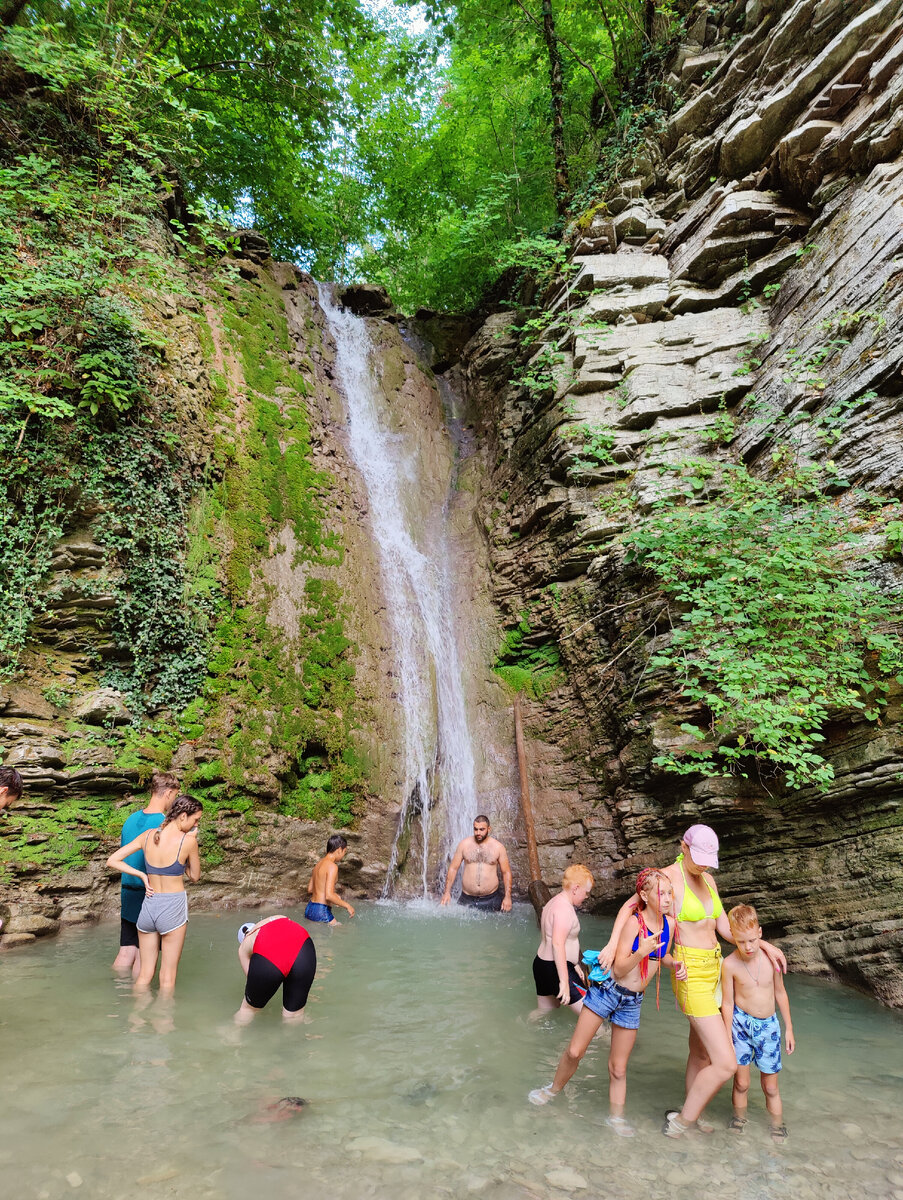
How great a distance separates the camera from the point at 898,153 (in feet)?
26.8

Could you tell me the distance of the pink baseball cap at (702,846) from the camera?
3654 millimetres

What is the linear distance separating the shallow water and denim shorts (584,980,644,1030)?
49 centimetres

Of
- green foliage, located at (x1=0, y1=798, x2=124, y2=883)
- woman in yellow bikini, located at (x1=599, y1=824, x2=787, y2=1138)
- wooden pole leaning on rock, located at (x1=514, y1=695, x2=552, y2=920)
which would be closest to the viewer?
woman in yellow bikini, located at (x1=599, y1=824, x2=787, y2=1138)

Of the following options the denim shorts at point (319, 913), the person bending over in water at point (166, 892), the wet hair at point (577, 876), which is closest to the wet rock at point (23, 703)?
the person bending over in water at point (166, 892)

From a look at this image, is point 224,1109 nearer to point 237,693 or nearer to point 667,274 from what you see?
point 237,693

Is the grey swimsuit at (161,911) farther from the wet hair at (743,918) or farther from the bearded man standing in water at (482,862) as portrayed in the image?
the wet hair at (743,918)

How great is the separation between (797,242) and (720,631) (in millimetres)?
6629

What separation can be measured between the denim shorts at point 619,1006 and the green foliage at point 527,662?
20.6ft

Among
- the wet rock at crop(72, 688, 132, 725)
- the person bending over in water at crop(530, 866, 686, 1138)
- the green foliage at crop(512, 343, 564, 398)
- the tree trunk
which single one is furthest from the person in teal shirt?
the tree trunk

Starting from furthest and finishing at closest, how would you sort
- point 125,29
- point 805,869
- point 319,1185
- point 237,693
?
point 125,29 < point 237,693 < point 805,869 < point 319,1185

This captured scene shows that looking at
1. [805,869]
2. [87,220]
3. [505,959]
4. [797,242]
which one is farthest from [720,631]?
[87,220]

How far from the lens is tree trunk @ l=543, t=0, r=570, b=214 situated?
13.5 meters

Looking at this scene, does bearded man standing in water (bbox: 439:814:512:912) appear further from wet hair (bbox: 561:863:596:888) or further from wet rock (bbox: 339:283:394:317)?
wet rock (bbox: 339:283:394:317)

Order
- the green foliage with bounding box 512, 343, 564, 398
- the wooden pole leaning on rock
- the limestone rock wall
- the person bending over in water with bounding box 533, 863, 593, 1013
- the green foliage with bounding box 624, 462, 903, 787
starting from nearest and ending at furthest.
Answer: the person bending over in water with bounding box 533, 863, 593, 1013, the green foliage with bounding box 624, 462, 903, 787, the limestone rock wall, the wooden pole leaning on rock, the green foliage with bounding box 512, 343, 564, 398
